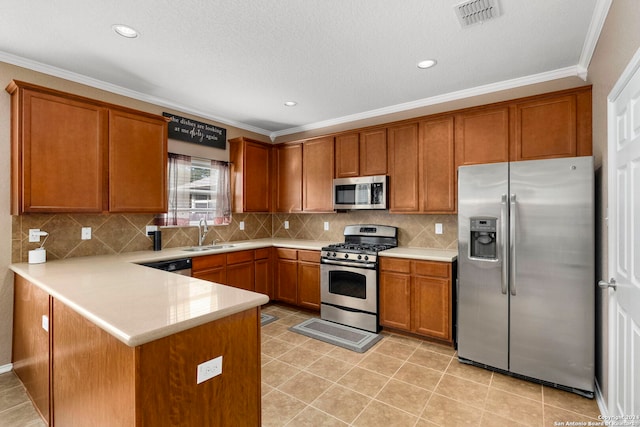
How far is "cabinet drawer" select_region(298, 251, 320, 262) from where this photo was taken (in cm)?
402

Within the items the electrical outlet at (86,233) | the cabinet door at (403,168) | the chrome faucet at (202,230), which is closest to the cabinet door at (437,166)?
the cabinet door at (403,168)

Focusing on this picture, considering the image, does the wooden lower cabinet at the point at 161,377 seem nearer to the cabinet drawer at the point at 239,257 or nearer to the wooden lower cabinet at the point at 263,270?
the cabinet drawer at the point at 239,257

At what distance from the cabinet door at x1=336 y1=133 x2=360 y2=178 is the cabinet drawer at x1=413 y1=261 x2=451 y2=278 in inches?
56.1

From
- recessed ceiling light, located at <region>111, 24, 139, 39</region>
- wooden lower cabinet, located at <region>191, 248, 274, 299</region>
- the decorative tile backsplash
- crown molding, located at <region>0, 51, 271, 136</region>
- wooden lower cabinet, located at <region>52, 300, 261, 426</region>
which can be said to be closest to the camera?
wooden lower cabinet, located at <region>52, 300, 261, 426</region>

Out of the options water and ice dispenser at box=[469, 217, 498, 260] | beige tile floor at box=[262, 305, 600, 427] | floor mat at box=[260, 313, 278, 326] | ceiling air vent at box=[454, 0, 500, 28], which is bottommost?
beige tile floor at box=[262, 305, 600, 427]

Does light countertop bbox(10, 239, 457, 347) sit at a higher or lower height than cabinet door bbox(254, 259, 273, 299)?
higher

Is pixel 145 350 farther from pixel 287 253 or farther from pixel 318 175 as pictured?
pixel 318 175

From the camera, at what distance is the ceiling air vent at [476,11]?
198cm

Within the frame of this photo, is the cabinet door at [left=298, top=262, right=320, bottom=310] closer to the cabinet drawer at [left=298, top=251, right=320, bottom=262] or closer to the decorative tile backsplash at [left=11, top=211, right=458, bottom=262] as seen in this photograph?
the cabinet drawer at [left=298, top=251, right=320, bottom=262]

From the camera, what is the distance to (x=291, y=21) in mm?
2164

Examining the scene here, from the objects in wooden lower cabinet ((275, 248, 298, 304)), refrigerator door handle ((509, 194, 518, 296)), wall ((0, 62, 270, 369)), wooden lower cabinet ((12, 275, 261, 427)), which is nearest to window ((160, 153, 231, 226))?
wall ((0, 62, 270, 369))

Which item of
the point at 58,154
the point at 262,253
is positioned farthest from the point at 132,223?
the point at 262,253

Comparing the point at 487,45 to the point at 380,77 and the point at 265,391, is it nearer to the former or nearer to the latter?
the point at 380,77

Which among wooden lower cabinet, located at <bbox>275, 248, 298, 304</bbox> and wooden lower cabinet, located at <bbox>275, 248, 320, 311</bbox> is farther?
wooden lower cabinet, located at <bbox>275, 248, 298, 304</bbox>
